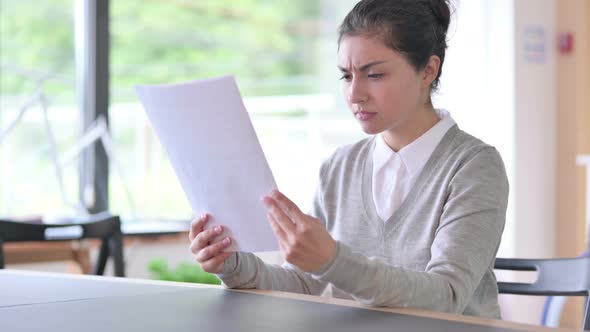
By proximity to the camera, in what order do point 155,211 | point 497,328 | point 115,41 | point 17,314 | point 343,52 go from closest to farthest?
point 497,328, point 17,314, point 343,52, point 155,211, point 115,41

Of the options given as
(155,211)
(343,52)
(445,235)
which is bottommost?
(155,211)

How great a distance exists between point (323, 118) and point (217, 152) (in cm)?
374

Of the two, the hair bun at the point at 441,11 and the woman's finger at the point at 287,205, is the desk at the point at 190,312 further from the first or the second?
the hair bun at the point at 441,11

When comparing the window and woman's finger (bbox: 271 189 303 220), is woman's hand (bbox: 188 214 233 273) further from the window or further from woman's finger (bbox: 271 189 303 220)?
the window

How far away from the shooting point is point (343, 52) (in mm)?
1393

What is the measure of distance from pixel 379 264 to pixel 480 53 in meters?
3.00

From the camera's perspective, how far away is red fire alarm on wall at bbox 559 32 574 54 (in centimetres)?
426

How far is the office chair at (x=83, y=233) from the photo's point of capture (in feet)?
6.20

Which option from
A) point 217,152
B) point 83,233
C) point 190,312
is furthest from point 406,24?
point 83,233

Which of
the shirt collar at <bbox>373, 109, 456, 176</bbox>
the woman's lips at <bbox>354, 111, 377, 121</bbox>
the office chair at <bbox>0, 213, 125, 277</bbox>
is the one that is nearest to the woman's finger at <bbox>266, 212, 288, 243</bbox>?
the woman's lips at <bbox>354, 111, 377, 121</bbox>

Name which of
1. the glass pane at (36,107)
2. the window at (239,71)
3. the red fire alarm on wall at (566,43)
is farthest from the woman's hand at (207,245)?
the red fire alarm on wall at (566,43)

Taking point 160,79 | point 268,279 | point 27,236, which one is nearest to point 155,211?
point 160,79

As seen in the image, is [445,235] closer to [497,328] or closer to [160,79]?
[497,328]

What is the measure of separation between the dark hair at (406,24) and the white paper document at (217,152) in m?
0.38
